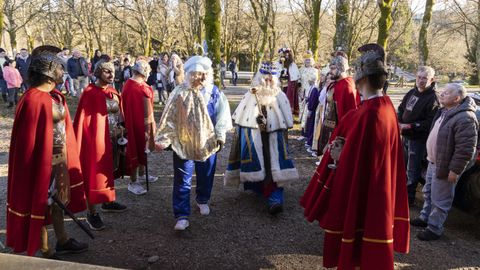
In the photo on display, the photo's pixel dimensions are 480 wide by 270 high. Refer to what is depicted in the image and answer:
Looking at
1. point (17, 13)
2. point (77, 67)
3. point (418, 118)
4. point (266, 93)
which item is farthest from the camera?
point (17, 13)

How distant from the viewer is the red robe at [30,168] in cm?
359

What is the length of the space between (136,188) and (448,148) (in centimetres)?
438

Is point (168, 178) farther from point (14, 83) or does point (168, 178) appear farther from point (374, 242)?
point (14, 83)

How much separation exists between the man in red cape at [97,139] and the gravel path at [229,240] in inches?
19.4

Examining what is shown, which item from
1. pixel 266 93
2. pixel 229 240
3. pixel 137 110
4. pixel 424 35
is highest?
pixel 424 35

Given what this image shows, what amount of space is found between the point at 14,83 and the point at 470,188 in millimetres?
14434

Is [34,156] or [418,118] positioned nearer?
[34,156]

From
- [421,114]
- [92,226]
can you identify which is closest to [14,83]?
[92,226]

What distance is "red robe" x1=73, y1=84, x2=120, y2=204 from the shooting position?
455 centimetres

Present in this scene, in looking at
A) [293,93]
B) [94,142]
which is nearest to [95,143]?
[94,142]

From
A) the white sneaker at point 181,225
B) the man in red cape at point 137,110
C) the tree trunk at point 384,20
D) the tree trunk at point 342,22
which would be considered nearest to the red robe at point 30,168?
the white sneaker at point 181,225

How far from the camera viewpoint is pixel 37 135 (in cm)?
362

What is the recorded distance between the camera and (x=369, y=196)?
131 inches

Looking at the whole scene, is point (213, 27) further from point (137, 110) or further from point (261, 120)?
point (261, 120)
